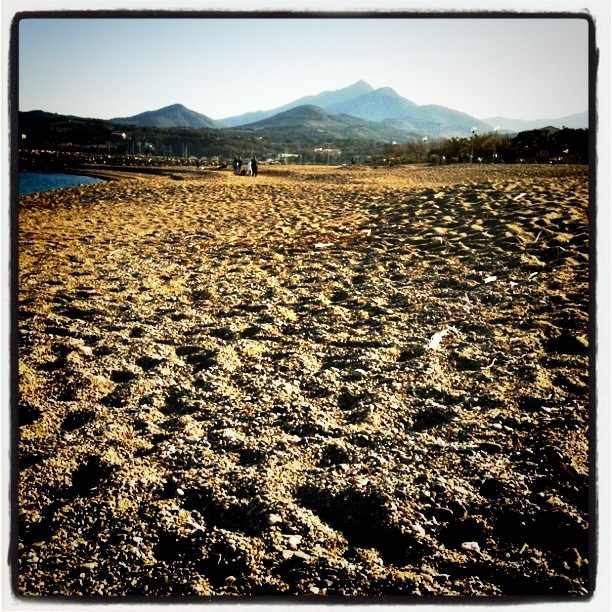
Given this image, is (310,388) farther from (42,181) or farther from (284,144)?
(42,181)

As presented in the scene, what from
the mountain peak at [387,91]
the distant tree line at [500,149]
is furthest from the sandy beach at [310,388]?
the mountain peak at [387,91]

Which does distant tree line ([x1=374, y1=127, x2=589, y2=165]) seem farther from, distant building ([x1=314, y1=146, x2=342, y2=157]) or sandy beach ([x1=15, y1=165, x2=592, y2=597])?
distant building ([x1=314, y1=146, x2=342, y2=157])

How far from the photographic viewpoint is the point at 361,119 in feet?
5.21

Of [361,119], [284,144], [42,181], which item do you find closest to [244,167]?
[284,144]

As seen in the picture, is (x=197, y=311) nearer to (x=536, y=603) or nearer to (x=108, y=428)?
(x=108, y=428)

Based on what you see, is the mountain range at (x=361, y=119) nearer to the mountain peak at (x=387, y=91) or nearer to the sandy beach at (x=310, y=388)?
the mountain peak at (x=387, y=91)

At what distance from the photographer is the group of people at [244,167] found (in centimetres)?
189

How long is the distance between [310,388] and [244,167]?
35.1 inches

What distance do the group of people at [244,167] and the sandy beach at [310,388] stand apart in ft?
0.31

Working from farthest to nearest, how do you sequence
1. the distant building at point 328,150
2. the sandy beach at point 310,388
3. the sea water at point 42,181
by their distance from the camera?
Answer: the distant building at point 328,150, the sea water at point 42,181, the sandy beach at point 310,388

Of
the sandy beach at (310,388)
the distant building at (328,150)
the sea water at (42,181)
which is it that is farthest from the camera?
the distant building at (328,150)

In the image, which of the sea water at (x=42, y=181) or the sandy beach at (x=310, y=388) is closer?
the sandy beach at (x=310, y=388)

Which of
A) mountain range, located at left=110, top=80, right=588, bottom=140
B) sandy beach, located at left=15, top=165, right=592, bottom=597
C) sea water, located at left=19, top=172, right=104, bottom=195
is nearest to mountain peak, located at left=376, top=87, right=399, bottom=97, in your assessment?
mountain range, located at left=110, top=80, right=588, bottom=140
